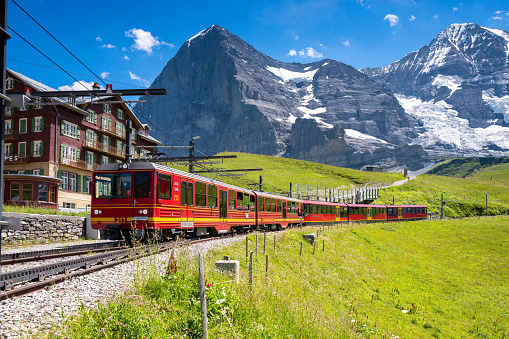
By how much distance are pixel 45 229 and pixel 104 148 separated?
2500 cm

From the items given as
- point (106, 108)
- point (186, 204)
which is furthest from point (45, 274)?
point (106, 108)

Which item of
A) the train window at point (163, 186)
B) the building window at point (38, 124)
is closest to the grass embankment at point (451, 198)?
the building window at point (38, 124)

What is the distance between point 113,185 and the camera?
1688cm

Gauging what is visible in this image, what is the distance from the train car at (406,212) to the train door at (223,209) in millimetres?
40462

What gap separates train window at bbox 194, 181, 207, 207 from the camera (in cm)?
1949

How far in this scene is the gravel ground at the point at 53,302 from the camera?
5988mm

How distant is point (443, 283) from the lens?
83.6ft

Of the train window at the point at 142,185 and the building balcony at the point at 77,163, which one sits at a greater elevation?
the building balcony at the point at 77,163

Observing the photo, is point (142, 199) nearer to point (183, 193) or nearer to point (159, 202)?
point (159, 202)

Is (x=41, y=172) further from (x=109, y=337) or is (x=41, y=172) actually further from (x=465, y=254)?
(x=465, y=254)

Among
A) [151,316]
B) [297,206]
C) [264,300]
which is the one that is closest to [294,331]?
[264,300]

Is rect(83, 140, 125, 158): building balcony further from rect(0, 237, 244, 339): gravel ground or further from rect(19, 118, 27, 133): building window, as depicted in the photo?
rect(0, 237, 244, 339): gravel ground

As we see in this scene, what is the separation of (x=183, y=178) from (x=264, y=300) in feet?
32.4

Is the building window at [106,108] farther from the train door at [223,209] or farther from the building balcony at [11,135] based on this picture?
the train door at [223,209]
